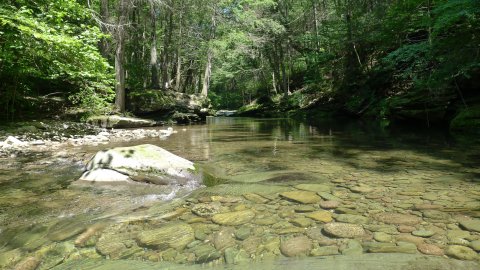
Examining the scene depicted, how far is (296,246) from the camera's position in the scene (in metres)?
2.81

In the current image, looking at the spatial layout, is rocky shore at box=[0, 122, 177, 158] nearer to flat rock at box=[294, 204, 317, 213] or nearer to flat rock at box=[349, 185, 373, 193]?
flat rock at box=[294, 204, 317, 213]

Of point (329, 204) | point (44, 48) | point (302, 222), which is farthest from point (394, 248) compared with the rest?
point (44, 48)

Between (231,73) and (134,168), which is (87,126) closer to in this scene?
(134,168)

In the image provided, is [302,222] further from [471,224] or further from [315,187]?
[471,224]

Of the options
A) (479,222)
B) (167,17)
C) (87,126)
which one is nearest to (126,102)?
(87,126)

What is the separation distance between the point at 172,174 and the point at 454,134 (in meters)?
8.97

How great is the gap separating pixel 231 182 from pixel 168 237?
2.10 metres

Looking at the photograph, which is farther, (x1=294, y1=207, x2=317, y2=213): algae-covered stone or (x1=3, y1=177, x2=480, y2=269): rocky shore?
(x1=294, y1=207, x2=317, y2=213): algae-covered stone

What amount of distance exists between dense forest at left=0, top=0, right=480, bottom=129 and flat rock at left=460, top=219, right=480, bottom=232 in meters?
7.26

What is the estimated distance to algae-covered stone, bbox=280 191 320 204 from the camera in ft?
13.0

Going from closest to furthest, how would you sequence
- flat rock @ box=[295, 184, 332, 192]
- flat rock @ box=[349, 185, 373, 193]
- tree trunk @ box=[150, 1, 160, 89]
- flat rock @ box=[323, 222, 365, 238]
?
flat rock @ box=[323, 222, 365, 238], flat rock @ box=[349, 185, 373, 193], flat rock @ box=[295, 184, 332, 192], tree trunk @ box=[150, 1, 160, 89]

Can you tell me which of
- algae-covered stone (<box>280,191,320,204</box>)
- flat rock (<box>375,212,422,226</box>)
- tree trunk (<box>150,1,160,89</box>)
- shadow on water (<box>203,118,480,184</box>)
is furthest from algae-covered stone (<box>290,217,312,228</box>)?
tree trunk (<box>150,1,160,89</box>)

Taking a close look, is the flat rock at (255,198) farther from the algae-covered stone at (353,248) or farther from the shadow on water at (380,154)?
the shadow on water at (380,154)

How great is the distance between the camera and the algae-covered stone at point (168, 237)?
114 inches
